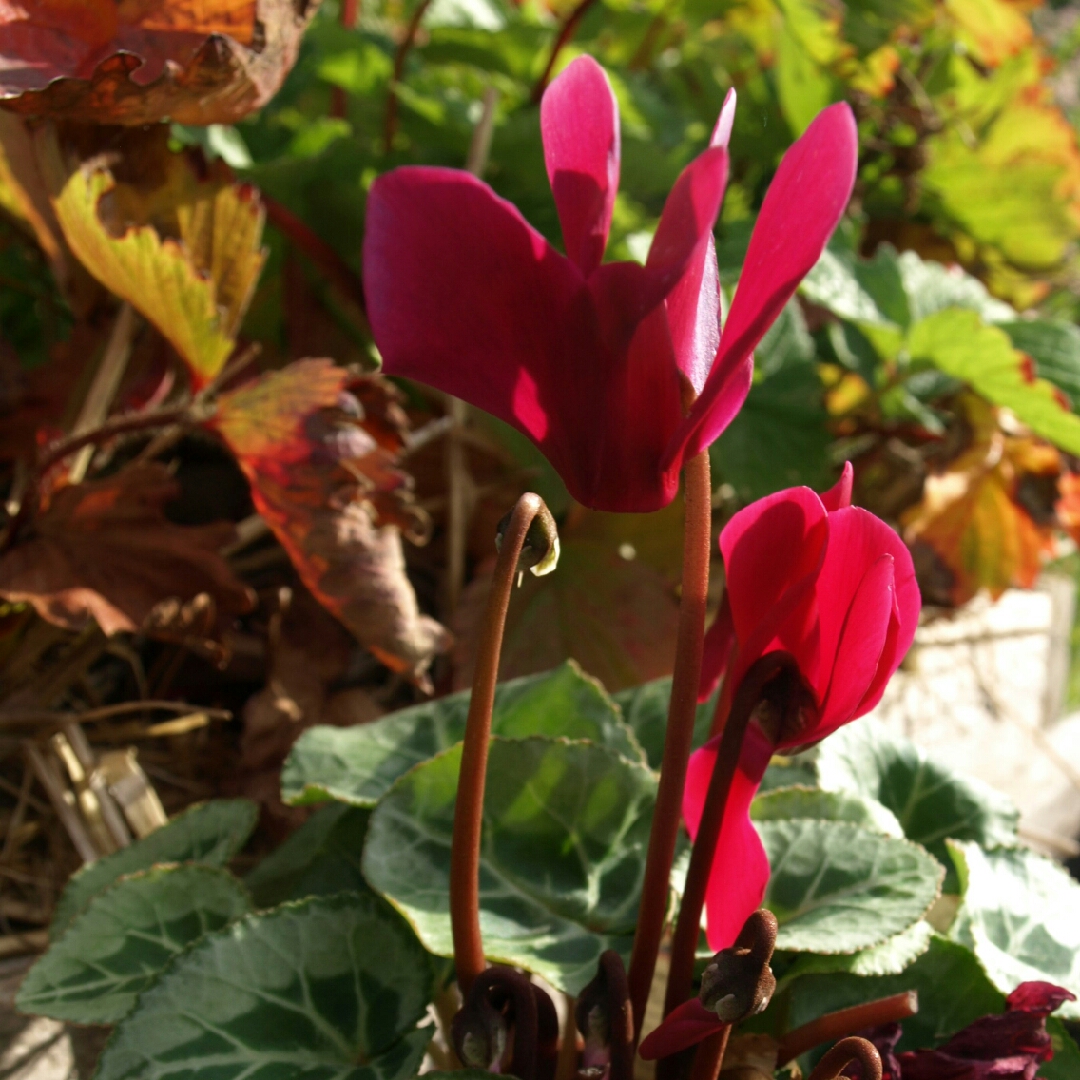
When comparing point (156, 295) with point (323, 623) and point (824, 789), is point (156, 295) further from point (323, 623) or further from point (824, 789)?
point (824, 789)

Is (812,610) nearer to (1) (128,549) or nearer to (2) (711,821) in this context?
(2) (711,821)

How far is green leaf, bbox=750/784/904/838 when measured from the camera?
1.82ft

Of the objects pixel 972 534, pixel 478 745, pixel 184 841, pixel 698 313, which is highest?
pixel 698 313

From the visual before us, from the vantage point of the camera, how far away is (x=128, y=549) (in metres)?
0.73

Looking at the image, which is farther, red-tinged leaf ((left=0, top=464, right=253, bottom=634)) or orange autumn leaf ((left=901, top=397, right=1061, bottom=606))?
orange autumn leaf ((left=901, top=397, right=1061, bottom=606))

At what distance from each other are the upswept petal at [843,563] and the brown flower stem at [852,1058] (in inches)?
5.0

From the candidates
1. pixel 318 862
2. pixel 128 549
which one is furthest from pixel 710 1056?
pixel 128 549

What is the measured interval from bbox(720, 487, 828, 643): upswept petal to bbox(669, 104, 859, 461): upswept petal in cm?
6

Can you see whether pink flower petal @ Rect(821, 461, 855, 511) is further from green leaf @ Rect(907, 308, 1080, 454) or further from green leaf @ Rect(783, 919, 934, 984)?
green leaf @ Rect(907, 308, 1080, 454)

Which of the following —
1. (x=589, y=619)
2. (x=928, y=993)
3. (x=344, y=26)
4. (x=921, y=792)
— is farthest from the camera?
(x=344, y=26)

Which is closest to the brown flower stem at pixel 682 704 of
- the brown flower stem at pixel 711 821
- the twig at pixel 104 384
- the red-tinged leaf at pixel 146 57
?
the brown flower stem at pixel 711 821

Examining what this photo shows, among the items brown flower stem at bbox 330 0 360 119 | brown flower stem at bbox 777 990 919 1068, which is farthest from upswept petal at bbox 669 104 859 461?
brown flower stem at bbox 330 0 360 119

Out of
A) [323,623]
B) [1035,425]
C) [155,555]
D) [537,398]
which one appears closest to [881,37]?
[1035,425]

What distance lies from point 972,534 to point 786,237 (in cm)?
94
